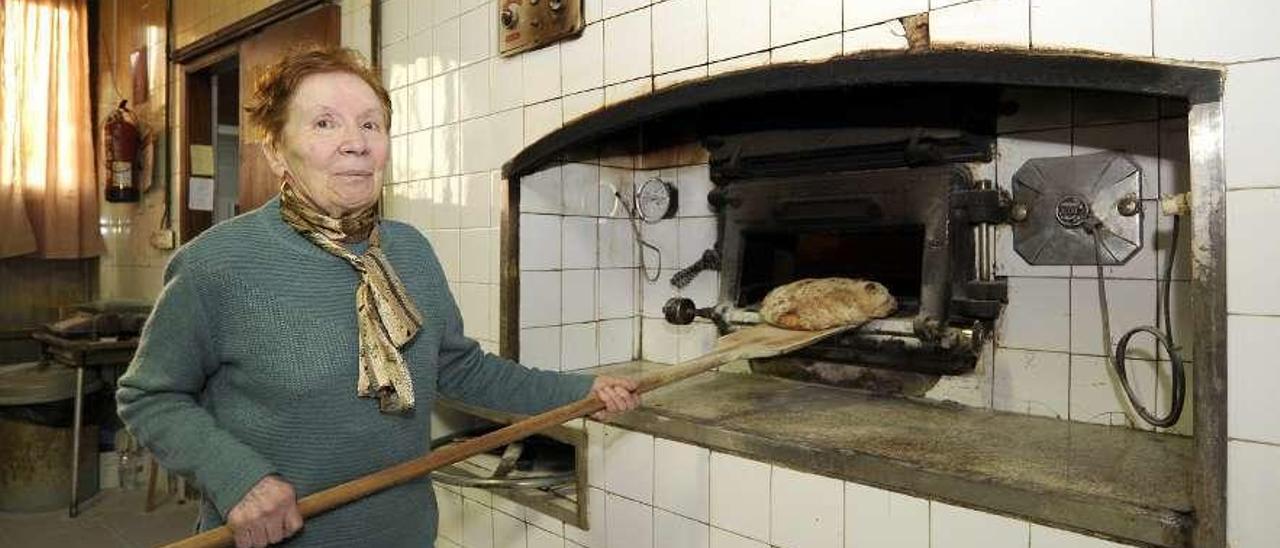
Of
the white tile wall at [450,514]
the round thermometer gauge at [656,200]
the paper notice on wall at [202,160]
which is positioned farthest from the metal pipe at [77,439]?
the round thermometer gauge at [656,200]

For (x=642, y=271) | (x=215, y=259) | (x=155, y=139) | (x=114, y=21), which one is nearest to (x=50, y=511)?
(x=155, y=139)

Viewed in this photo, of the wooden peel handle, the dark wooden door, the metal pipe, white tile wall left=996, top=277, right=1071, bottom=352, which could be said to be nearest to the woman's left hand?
the wooden peel handle

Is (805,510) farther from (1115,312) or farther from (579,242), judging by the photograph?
(579,242)

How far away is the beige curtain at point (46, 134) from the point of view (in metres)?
4.13

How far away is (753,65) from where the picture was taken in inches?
64.2

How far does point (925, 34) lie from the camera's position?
1380 millimetres

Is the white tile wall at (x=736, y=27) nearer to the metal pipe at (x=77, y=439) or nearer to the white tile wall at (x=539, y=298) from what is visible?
the white tile wall at (x=539, y=298)

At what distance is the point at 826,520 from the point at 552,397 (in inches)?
23.7

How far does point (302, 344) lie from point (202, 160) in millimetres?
3408

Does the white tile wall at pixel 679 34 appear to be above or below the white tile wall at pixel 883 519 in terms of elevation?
above

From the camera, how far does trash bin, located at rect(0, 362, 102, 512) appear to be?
3.55 metres

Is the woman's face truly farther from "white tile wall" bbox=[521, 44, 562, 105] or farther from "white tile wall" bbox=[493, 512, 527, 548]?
"white tile wall" bbox=[493, 512, 527, 548]

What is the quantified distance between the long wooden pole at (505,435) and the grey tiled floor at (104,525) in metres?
2.74

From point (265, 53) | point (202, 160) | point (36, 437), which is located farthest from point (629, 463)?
point (36, 437)
